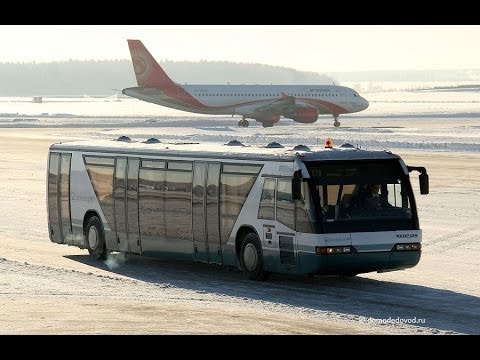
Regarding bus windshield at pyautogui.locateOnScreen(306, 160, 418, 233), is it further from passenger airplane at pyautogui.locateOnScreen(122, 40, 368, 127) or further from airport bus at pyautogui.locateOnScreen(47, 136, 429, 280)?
passenger airplane at pyautogui.locateOnScreen(122, 40, 368, 127)

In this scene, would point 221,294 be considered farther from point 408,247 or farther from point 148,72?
point 148,72

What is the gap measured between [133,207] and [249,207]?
335 centimetres

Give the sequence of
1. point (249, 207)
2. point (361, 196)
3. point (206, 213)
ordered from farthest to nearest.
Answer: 1. point (206, 213)
2. point (249, 207)
3. point (361, 196)

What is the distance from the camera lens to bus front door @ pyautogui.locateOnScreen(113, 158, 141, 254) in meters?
23.7

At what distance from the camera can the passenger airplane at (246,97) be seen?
3743 inches

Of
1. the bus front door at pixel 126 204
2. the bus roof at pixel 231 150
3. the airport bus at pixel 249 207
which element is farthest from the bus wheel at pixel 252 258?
the bus front door at pixel 126 204

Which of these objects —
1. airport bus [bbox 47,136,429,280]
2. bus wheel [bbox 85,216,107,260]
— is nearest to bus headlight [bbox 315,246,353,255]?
airport bus [bbox 47,136,429,280]

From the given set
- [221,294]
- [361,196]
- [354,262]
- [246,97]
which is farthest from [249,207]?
[246,97]

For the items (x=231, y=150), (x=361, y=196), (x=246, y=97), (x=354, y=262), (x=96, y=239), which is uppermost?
(x=246, y=97)

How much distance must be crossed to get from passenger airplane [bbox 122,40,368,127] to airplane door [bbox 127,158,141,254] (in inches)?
2735

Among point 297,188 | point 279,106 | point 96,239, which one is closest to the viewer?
point 297,188

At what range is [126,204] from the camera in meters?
23.9

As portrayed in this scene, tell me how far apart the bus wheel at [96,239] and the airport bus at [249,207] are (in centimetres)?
2

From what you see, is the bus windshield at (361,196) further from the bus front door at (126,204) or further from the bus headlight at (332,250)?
the bus front door at (126,204)
